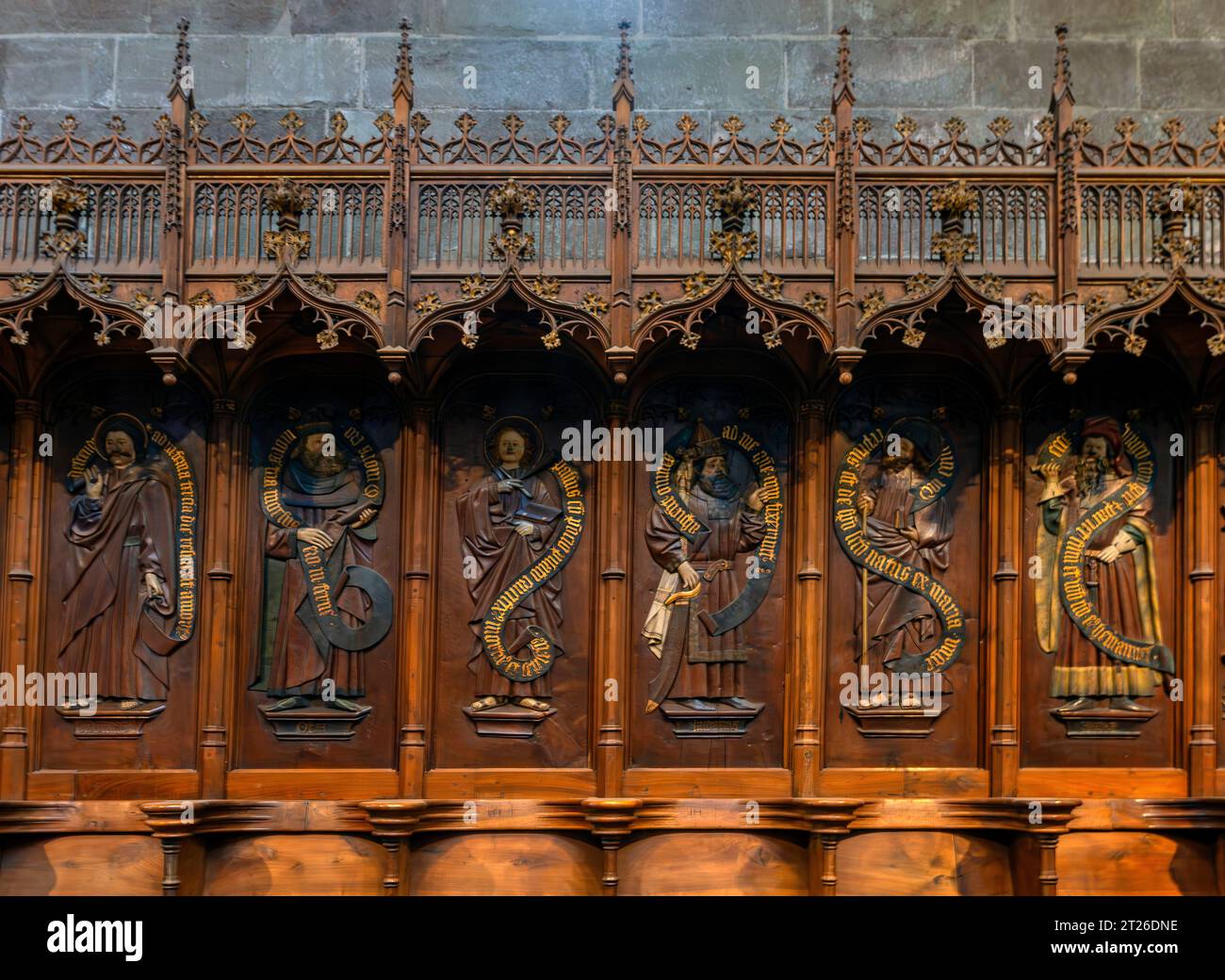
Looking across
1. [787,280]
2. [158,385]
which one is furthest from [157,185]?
[787,280]

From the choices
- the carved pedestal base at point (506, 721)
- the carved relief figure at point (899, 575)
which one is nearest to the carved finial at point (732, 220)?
the carved relief figure at point (899, 575)

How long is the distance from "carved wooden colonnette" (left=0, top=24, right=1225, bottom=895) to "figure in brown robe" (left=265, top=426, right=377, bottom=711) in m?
0.03

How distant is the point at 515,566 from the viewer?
37.3ft

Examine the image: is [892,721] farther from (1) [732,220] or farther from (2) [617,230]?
(2) [617,230]

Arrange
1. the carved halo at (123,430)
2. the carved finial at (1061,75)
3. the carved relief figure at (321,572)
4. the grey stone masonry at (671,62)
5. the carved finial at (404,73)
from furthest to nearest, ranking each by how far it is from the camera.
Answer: the grey stone masonry at (671,62) < the carved halo at (123,430) < the carved relief figure at (321,572) < the carved finial at (404,73) < the carved finial at (1061,75)

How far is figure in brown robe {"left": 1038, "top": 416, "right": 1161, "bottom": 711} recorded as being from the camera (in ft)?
36.8

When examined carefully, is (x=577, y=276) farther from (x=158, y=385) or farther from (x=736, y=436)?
(x=158, y=385)

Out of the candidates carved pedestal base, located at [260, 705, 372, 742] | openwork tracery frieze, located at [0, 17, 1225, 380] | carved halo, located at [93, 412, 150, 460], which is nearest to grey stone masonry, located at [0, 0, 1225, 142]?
openwork tracery frieze, located at [0, 17, 1225, 380]

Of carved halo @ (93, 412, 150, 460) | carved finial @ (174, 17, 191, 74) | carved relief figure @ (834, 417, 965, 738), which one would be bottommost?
carved relief figure @ (834, 417, 965, 738)

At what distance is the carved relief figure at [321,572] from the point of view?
11297 mm

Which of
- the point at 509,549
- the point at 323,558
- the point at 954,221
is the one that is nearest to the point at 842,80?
the point at 954,221

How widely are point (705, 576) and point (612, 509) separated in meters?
0.89

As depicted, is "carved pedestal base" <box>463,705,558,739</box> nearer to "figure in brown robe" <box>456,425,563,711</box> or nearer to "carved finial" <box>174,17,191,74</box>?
"figure in brown robe" <box>456,425,563,711</box>

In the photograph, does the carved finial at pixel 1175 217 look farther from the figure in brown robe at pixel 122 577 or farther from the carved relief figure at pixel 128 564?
the figure in brown robe at pixel 122 577
